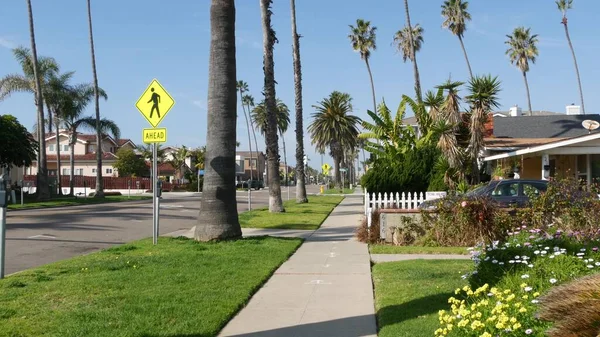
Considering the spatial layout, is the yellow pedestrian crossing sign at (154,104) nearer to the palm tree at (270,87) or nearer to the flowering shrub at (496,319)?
the flowering shrub at (496,319)

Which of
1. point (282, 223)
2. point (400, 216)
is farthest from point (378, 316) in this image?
point (282, 223)

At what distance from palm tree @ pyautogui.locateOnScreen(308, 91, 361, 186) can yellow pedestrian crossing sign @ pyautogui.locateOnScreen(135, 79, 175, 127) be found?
5324 cm

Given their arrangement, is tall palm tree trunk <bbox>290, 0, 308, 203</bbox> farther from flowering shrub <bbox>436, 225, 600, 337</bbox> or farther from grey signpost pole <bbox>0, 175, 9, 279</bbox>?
flowering shrub <bbox>436, 225, 600, 337</bbox>

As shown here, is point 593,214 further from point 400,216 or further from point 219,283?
point 219,283

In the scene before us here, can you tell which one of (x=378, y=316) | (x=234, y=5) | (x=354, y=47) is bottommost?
(x=378, y=316)

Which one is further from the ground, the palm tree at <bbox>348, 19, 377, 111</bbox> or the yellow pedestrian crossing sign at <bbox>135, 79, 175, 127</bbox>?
the palm tree at <bbox>348, 19, 377, 111</bbox>

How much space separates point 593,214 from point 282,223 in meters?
12.0

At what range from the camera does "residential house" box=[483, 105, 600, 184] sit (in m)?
22.8

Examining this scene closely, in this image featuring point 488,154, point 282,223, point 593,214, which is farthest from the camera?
point 488,154

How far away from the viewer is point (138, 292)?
862cm

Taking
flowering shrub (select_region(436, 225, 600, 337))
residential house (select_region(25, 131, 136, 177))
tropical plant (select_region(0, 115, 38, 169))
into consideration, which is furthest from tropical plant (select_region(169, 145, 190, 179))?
flowering shrub (select_region(436, 225, 600, 337))

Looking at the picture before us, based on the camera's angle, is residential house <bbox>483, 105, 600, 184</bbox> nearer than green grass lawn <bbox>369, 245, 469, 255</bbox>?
No

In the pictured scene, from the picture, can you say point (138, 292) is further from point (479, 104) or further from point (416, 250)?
point (479, 104)

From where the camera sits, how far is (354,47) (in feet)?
205
